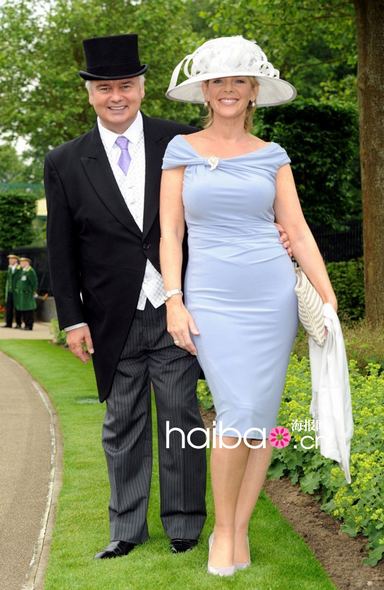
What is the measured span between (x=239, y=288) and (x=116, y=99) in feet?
3.73

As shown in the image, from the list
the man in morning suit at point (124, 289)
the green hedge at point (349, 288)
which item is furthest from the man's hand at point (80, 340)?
the green hedge at point (349, 288)

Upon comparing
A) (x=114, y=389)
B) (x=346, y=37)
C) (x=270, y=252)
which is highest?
(x=346, y=37)

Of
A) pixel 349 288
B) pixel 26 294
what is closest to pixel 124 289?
pixel 349 288

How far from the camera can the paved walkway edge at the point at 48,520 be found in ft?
16.8

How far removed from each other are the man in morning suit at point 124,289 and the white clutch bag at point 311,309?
72 cm

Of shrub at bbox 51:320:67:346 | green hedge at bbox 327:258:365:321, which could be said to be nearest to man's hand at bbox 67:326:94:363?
green hedge at bbox 327:258:365:321

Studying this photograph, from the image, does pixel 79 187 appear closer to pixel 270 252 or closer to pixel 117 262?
pixel 117 262

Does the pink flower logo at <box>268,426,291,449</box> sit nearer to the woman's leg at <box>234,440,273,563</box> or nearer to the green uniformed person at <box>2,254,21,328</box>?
the woman's leg at <box>234,440,273,563</box>

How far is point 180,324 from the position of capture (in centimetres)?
457

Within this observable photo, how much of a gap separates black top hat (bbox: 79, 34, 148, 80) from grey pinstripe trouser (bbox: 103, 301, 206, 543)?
1.10 metres

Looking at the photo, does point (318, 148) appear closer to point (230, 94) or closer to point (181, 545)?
point (181, 545)

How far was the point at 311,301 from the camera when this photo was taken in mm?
4586

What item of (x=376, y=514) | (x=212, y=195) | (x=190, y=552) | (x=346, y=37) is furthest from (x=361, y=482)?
(x=346, y=37)

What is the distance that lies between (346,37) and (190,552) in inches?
563
